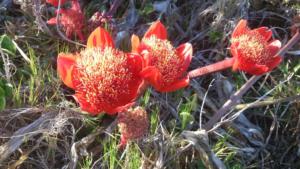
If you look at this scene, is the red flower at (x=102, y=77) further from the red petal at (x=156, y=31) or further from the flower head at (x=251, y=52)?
the flower head at (x=251, y=52)

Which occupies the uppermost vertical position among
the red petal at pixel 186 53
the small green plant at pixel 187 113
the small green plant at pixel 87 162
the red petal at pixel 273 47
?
the red petal at pixel 186 53

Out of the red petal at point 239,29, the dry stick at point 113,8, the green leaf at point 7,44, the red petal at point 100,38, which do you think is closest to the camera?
the red petal at point 100,38

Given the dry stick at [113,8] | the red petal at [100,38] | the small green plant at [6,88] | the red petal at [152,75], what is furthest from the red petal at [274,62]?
the small green plant at [6,88]

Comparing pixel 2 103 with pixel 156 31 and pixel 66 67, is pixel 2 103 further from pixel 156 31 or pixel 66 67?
pixel 156 31

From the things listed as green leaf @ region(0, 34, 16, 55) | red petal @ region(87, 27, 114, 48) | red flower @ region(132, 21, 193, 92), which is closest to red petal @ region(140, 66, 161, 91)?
red flower @ region(132, 21, 193, 92)

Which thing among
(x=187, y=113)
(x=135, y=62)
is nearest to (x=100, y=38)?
(x=135, y=62)

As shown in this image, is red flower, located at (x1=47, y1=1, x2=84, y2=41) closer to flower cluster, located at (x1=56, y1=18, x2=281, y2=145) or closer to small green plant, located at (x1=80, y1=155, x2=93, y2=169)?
flower cluster, located at (x1=56, y1=18, x2=281, y2=145)

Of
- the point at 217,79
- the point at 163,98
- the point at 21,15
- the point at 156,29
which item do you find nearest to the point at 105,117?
the point at 163,98

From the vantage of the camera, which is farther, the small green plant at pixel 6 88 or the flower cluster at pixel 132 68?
the small green plant at pixel 6 88
